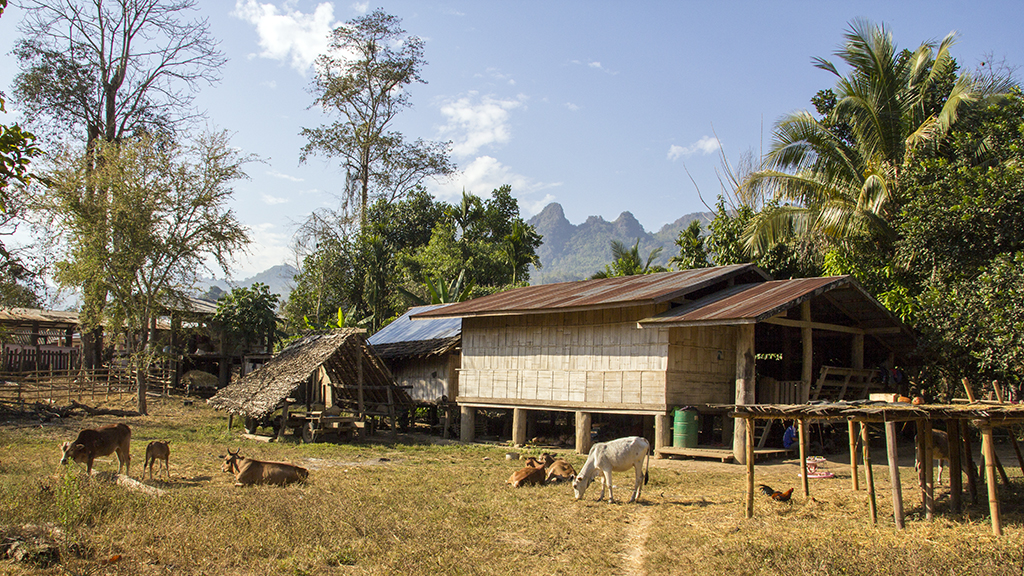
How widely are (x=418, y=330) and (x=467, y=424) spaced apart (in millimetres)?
6077

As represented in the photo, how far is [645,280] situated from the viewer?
1964 centimetres

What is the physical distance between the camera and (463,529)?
852cm

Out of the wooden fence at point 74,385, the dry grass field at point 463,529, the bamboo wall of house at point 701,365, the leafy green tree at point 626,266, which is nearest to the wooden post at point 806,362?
the bamboo wall of house at point 701,365

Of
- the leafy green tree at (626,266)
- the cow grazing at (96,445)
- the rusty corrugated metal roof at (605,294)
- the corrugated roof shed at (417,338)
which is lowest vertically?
the cow grazing at (96,445)

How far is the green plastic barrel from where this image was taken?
1566 centimetres

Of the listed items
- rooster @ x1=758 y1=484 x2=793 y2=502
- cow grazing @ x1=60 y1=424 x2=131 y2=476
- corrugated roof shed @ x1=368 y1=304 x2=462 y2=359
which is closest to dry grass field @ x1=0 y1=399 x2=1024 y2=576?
rooster @ x1=758 y1=484 x2=793 y2=502

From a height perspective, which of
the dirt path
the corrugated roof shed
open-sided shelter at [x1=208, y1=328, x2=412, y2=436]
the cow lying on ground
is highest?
the corrugated roof shed

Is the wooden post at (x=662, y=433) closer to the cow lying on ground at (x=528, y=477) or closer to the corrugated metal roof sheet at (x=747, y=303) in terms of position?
the corrugated metal roof sheet at (x=747, y=303)

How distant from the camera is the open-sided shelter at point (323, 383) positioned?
1828cm

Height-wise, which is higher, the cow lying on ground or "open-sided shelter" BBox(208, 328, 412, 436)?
"open-sided shelter" BBox(208, 328, 412, 436)

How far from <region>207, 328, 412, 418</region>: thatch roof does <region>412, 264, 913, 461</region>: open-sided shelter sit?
2349 millimetres

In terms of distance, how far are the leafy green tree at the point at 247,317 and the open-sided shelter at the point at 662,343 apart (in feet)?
48.6

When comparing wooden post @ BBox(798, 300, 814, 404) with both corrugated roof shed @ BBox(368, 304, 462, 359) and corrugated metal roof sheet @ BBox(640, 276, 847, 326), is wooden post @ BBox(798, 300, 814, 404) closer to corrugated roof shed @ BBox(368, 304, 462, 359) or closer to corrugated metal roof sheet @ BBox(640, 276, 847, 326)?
corrugated metal roof sheet @ BBox(640, 276, 847, 326)

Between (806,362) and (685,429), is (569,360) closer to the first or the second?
(685,429)
